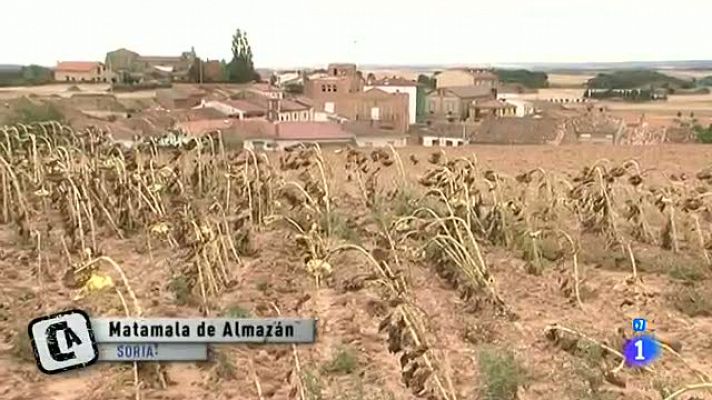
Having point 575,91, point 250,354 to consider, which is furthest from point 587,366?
point 575,91

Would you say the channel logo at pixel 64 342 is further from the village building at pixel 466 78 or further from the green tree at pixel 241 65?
the village building at pixel 466 78

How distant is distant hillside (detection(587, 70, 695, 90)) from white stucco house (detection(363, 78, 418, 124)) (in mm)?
4337

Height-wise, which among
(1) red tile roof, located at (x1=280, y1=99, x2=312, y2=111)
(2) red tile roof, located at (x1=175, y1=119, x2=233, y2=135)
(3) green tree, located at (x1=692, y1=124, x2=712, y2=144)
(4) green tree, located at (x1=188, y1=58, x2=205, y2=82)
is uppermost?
(4) green tree, located at (x1=188, y1=58, x2=205, y2=82)

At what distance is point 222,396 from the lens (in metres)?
3.32

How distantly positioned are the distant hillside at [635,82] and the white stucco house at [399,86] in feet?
14.2

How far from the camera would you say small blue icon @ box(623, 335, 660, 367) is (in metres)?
3.52

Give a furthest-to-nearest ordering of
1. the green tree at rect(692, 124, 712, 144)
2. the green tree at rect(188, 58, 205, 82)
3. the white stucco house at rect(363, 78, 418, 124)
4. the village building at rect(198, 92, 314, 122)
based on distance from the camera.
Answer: the white stucco house at rect(363, 78, 418, 124) → the green tree at rect(188, 58, 205, 82) → the green tree at rect(692, 124, 712, 144) → the village building at rect(198, 92, 314, 122)

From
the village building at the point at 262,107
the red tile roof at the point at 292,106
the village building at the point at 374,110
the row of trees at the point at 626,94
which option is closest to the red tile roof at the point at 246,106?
the village building at the point at 262,107

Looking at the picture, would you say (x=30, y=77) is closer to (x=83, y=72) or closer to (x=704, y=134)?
(x=83, y=72)

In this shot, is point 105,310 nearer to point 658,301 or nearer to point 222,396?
point 222,396

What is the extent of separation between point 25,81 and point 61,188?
395 inches

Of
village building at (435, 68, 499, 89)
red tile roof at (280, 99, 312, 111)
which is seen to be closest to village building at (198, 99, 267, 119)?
red tile roof at (280, 99, 312, 111)

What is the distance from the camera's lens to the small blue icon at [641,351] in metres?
3.52

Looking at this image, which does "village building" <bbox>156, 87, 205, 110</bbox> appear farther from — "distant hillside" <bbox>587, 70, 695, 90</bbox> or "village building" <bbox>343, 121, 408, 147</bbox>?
"distant hillside" <bbox>587, 70, 695, 90</bbox>
